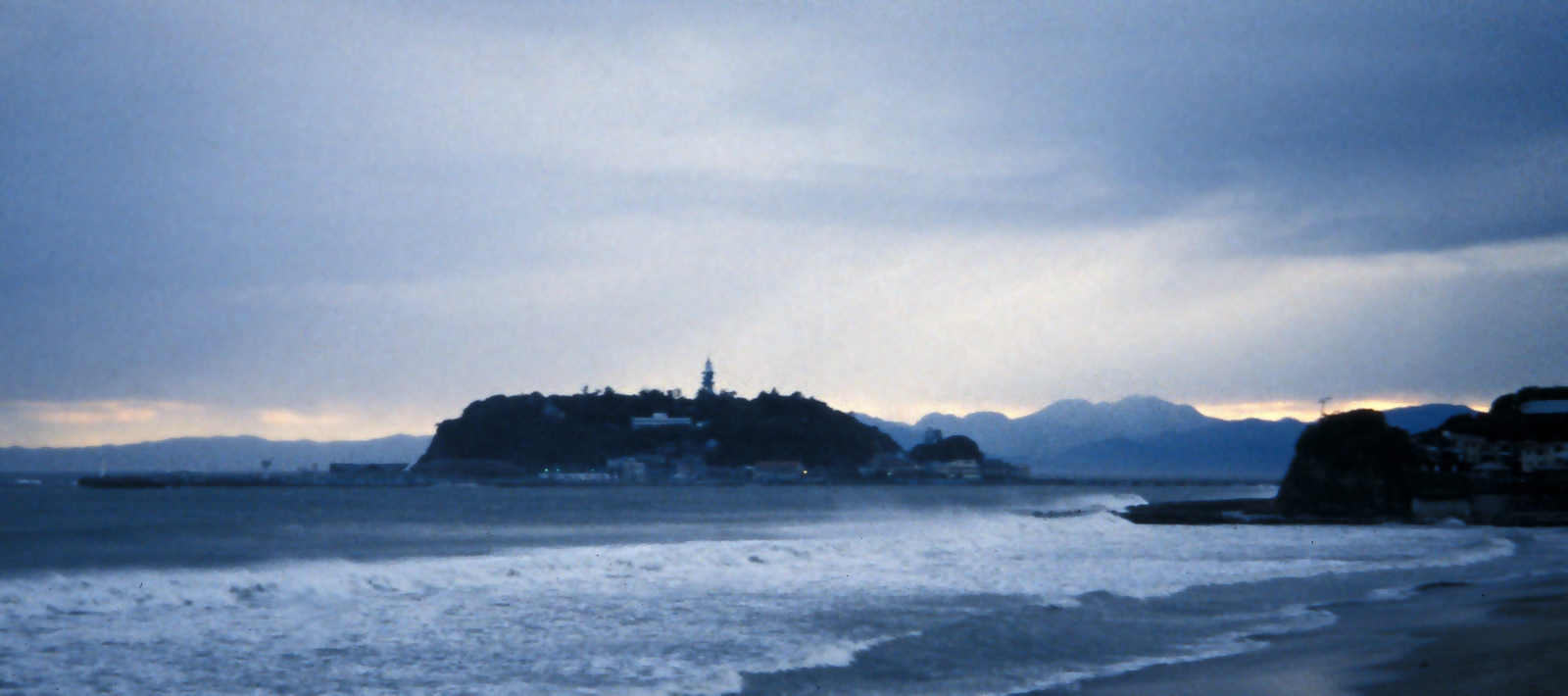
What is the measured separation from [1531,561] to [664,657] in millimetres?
23959

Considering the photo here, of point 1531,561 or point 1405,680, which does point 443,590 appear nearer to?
point 1405,680

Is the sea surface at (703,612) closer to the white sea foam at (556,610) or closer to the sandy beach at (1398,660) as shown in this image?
the white sea foam at (556,610)

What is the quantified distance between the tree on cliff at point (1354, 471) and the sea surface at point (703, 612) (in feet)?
50.3

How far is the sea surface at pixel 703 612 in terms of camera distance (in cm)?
1182

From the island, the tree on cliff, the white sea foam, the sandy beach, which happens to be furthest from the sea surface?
the island

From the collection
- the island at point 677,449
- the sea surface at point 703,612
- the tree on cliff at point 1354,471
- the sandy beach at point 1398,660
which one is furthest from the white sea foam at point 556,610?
the island at point 677,449

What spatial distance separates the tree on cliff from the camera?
48656mm

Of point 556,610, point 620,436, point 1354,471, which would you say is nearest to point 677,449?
point 620,436

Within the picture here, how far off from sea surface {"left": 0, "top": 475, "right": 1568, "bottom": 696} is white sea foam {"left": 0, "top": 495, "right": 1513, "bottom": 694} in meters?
0.06

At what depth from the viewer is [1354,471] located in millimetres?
49656

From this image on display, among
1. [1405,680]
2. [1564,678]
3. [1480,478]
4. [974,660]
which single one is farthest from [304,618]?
[1480,478]

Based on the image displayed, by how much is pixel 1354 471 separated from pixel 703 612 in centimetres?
4249

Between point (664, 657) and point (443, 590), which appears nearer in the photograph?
point (664, 657)

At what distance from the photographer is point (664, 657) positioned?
12836 millimetres
